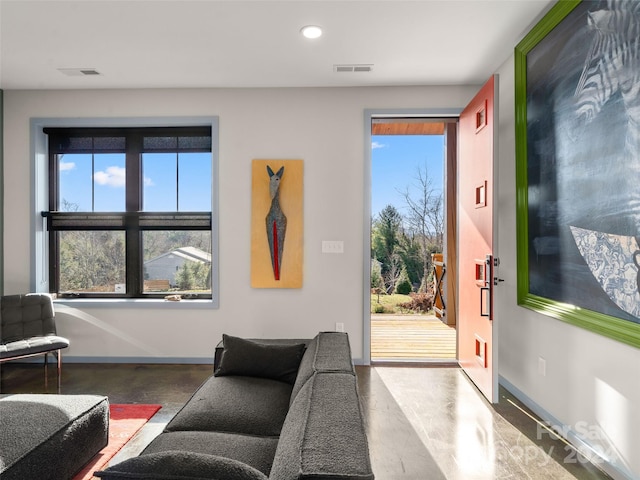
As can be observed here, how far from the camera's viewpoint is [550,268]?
2.56 meters

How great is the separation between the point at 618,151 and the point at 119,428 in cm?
328

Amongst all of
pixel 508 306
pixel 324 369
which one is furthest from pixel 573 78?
pixel 324 369

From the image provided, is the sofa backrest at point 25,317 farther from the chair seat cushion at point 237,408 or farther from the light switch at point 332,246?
the light switch at point 332,246

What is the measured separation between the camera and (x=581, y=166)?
223 centimetres

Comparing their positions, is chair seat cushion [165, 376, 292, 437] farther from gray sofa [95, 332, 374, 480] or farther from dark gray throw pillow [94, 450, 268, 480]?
dark gray throw pillow [94, 450, 268, 480]

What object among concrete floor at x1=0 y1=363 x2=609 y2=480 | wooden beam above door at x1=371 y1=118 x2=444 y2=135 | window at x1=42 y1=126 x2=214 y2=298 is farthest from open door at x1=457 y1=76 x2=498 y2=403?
window at x1=42 y1=126 x2=214 y2=298

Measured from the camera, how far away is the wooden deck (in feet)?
13.7

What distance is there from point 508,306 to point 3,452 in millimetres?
3301

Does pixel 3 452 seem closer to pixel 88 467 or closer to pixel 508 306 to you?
pixel 88 467

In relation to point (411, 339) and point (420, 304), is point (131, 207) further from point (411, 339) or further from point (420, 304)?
point (420, 304)

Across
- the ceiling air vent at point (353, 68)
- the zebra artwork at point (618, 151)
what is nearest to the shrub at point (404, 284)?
the ceiling air vent at point (353, 68)

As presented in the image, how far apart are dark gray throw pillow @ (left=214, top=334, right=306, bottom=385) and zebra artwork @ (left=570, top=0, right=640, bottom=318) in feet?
5.60

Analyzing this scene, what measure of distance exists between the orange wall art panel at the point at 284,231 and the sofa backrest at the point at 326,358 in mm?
1574

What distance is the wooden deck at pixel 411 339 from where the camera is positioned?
13.7ft
